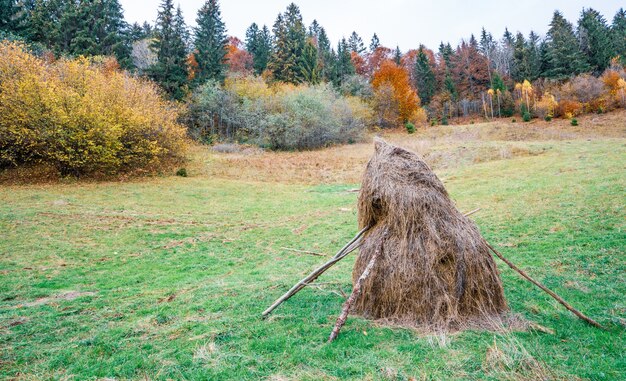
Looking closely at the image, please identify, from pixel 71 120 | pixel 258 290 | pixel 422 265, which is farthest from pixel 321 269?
pixel 71 120

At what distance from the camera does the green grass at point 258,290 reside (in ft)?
13.5

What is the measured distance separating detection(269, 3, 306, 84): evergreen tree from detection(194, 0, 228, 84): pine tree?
864cm

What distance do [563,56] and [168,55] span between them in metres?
66.3

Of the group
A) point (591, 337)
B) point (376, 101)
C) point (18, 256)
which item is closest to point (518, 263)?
point (591, 337)

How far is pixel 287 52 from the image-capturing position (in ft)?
188

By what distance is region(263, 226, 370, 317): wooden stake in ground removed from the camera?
557 centimetres

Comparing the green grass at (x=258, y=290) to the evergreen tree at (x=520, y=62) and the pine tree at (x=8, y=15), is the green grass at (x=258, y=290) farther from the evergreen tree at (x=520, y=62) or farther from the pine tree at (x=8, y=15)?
the evergreen tree at (x=520, y=62)

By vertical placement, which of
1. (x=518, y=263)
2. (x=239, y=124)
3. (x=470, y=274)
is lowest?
(x=518, y=263)

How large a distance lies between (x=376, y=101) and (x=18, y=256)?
55.2m

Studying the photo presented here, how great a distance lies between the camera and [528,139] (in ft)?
117

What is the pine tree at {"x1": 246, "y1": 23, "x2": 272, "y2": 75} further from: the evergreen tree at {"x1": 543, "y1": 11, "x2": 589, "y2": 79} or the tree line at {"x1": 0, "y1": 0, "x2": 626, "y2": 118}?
the evergreen tree at {"x1": 543, "y1": 11, "x2": 589, "y2": 79}

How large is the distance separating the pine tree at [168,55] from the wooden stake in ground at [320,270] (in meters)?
45.8

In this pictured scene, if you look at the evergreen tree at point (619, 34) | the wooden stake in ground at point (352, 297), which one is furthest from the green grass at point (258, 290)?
the evergreen tree at point (619, 34)

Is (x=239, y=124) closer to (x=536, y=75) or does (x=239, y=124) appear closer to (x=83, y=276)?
(x=83, y=276)
